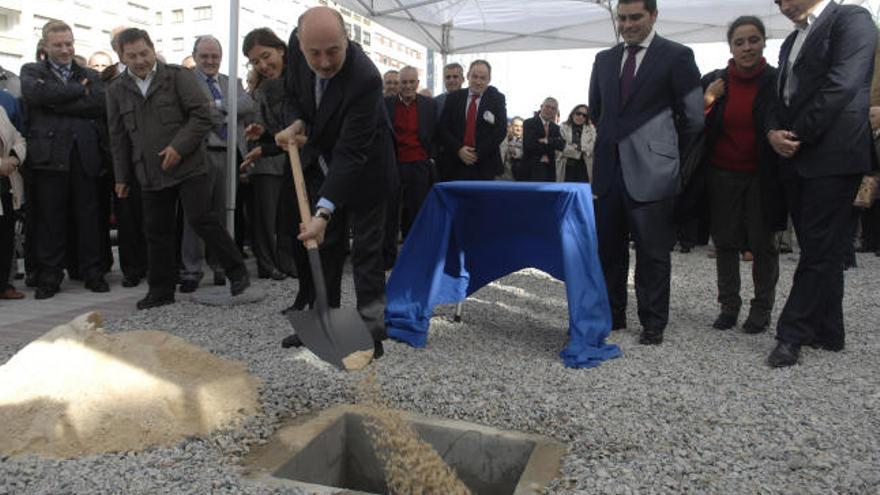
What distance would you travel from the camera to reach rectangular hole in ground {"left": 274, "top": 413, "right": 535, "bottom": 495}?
2562mm

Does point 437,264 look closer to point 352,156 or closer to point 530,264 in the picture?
point 530,264

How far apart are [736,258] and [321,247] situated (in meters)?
2.45

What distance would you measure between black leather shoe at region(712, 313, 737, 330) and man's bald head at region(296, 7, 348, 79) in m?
2.74

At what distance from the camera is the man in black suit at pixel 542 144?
8852mm

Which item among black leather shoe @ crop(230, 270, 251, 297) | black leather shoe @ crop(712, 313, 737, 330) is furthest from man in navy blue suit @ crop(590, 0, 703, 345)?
black leather shoe @ crop(230, 270, 251, 297)

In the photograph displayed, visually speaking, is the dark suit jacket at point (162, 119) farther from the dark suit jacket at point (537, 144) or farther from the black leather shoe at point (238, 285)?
the dark suit jacket at point (537, 144)

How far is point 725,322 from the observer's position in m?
4.24

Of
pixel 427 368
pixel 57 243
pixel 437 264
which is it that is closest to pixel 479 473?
pixel 427 368

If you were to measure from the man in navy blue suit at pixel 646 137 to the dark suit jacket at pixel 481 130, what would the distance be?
89.3 inches

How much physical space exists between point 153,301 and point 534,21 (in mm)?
7915

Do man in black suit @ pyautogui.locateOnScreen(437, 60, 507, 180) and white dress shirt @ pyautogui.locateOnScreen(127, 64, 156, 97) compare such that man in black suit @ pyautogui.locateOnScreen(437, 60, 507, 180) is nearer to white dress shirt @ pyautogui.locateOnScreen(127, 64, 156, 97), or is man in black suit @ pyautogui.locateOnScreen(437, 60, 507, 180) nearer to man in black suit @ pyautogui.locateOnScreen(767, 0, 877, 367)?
white dress shirt @ pyautogui.locateOnScreen(127, 64, 156, 97)

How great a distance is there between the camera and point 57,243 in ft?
16.3

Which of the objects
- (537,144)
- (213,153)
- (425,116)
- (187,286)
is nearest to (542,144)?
(537,144)

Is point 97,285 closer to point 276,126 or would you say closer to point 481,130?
point 276,126
